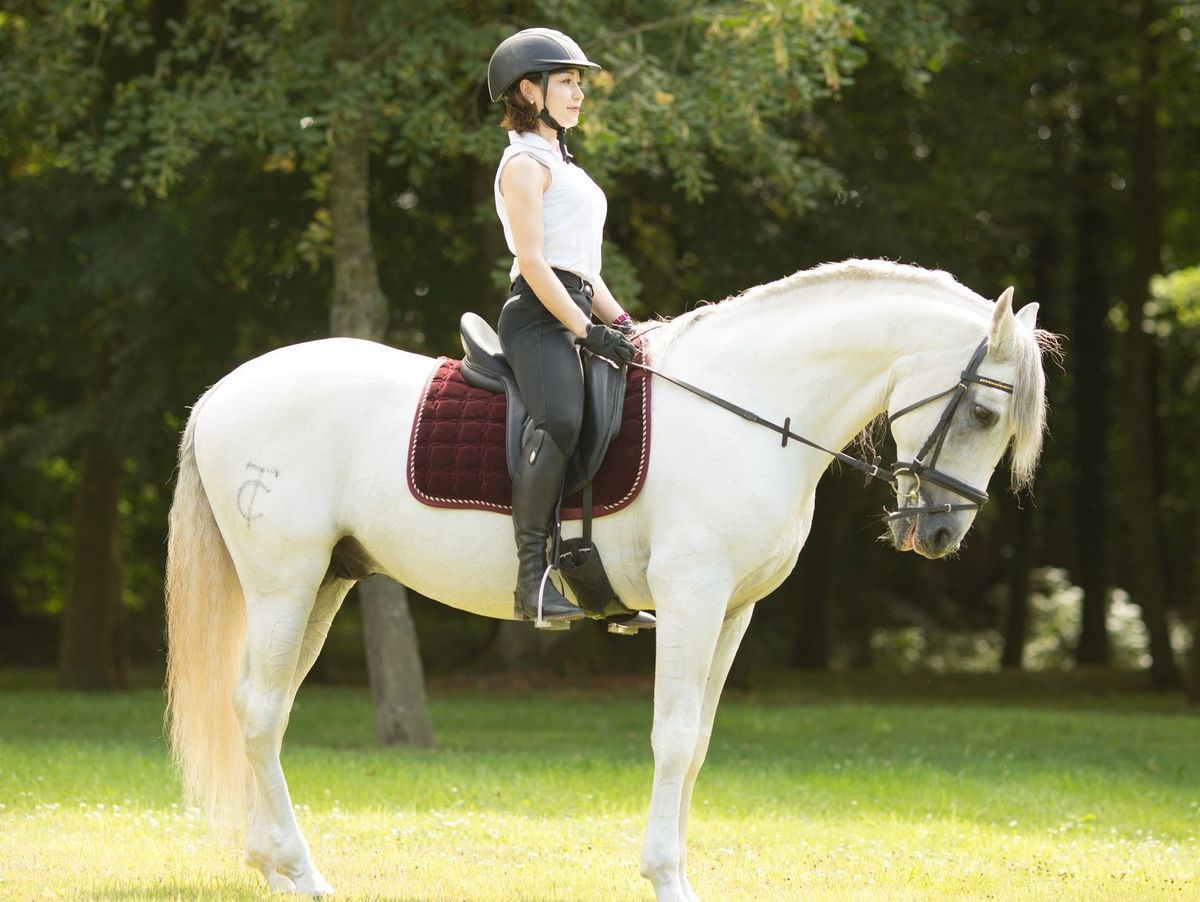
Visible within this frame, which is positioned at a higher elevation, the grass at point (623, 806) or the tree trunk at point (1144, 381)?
the tree trunk at point (1144, 381)

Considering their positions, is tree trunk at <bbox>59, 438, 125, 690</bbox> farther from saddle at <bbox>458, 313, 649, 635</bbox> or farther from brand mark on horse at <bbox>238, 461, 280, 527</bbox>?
saddle at <bbox>458, 313, 649, 635</bbox>

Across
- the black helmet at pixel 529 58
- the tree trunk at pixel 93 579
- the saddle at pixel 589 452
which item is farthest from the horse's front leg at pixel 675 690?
the tree trunk at pixel 93 579

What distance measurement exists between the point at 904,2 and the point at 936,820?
27.6 ft

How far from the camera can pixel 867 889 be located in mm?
6391

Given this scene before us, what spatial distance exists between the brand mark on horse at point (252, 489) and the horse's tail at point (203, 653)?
31cm

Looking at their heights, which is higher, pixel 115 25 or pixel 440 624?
pixel 115 25

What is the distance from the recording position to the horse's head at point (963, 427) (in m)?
5.42

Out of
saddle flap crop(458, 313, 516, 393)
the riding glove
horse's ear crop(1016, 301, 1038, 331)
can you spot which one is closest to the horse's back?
saddle flap crop(458, 313, 516, 393)

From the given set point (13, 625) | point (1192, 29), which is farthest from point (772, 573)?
point (13, 625)

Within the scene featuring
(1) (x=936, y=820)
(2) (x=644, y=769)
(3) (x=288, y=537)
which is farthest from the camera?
(2) (x=644, y=769)

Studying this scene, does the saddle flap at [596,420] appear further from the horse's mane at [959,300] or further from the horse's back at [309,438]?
the horse's back at [309,438]

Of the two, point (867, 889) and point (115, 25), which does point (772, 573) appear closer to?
point (867, 889)

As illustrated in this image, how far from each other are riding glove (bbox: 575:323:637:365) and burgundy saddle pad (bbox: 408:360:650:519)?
0.16 m

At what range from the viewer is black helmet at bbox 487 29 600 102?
572 cm
